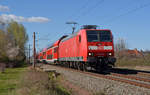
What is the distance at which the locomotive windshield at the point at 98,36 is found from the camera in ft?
57.9

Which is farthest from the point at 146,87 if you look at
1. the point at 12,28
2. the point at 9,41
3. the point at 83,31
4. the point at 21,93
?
the point at 12,28

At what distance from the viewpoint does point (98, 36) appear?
17812 mm

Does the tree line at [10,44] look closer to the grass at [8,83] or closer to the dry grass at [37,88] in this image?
the grass at [8,83]

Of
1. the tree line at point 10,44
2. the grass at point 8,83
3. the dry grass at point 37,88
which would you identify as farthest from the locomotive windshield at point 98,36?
the tree line at point 10,44

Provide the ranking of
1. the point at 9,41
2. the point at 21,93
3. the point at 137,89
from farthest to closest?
the point at 9,41, the point at 137,89, the point at 21,93

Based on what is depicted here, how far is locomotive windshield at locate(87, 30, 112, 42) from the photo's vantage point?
17.7 metres

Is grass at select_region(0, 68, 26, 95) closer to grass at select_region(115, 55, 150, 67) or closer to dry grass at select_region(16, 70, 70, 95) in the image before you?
dry grass at select_region(16, 70, 70, 95)

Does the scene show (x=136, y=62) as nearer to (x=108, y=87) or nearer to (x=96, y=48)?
(x=96, y=48)

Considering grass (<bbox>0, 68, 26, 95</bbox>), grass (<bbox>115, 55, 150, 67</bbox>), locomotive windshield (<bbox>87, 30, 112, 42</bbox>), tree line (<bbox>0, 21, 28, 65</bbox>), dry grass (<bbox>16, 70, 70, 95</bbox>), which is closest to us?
dry grass (<bbox>16, 70, 70, 95</bbox>)

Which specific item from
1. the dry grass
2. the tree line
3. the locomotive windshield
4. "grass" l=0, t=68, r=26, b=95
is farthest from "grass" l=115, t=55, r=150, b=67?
the dry grass

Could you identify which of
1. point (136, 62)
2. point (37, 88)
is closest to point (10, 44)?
point (136, 62)

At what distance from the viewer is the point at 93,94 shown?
454 inches

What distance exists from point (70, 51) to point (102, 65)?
5.69m

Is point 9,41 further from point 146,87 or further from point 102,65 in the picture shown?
point 146,87
